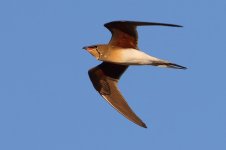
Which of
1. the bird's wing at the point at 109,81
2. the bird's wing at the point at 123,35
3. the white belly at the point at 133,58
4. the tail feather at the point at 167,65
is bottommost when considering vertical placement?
the bird's wing at the point at 109,81

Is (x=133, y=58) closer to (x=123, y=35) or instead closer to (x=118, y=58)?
(x=118, y=58)

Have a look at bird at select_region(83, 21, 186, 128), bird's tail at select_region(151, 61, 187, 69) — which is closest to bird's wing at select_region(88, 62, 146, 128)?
bird at select_region(83, 21, 186, 128)

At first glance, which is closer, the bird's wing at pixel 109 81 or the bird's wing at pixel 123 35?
the bird's wing at pixel 123 35

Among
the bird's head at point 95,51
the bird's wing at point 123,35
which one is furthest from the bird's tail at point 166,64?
A: the bird's head at point 95,51

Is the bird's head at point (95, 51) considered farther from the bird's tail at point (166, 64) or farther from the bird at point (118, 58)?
the bird's tail at point (166, 64)

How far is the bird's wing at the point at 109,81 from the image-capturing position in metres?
10.2

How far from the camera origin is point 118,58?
9.63 m

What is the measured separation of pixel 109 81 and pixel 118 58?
1.15 metres

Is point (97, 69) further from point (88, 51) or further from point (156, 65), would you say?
point (156, 65)

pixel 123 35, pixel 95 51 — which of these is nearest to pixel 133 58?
pixel 123 35

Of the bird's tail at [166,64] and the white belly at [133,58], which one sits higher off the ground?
the white belly at [133,58]

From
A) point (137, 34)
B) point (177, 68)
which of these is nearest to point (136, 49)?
point (137, 34)

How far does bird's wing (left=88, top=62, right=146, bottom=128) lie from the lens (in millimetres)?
10203

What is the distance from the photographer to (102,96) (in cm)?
1035
